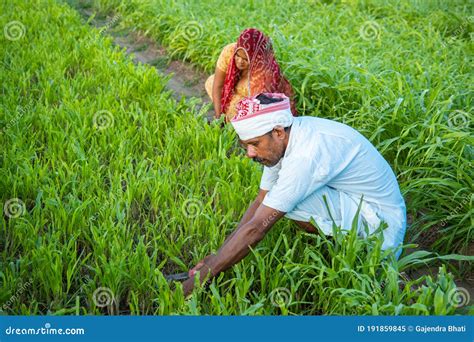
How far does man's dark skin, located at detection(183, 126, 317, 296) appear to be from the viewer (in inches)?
86.1

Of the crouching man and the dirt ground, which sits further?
the dirt ground

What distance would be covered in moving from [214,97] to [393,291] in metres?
2.44

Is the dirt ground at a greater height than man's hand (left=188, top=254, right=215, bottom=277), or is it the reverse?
the dirt ground

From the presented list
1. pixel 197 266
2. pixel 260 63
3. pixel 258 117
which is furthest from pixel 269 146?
pixel 260 63

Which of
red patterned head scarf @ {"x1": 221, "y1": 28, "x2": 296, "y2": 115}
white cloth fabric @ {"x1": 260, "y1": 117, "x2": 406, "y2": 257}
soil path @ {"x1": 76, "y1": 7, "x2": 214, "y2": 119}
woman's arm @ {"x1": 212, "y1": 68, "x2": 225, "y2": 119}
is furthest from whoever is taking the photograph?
soil path @ {"x1": 76, "y1": 7, "x2": 214, "y2": 119}

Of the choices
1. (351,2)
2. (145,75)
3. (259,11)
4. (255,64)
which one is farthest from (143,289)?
(351,2)

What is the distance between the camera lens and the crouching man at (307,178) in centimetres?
219

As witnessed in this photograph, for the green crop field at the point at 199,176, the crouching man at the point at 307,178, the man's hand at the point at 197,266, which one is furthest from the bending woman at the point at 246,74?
the man's hand at the point at 197,266

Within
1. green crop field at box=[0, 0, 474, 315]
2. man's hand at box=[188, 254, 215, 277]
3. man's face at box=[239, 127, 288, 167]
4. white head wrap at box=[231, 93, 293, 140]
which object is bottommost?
man's hand at box=[188, 254, 215, 277]

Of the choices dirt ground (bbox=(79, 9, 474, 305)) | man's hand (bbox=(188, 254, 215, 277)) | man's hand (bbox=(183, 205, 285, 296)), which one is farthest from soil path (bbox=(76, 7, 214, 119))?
man's hand (bbox=(183, 205, 285, 296))

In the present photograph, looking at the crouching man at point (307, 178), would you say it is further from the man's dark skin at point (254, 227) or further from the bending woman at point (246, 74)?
the bending woman at point (246, 74)

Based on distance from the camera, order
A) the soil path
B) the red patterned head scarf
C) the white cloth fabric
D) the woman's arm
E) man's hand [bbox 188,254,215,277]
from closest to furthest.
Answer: the white cloth fabric
man's hand [bbox 188,254,215,277]
the red patterned head scarf
the woman's arm
the soil path

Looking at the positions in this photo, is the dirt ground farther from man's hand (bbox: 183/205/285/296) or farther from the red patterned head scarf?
man's hand (bbox: 183/205/285/296)

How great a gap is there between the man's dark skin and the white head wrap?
28 mm
